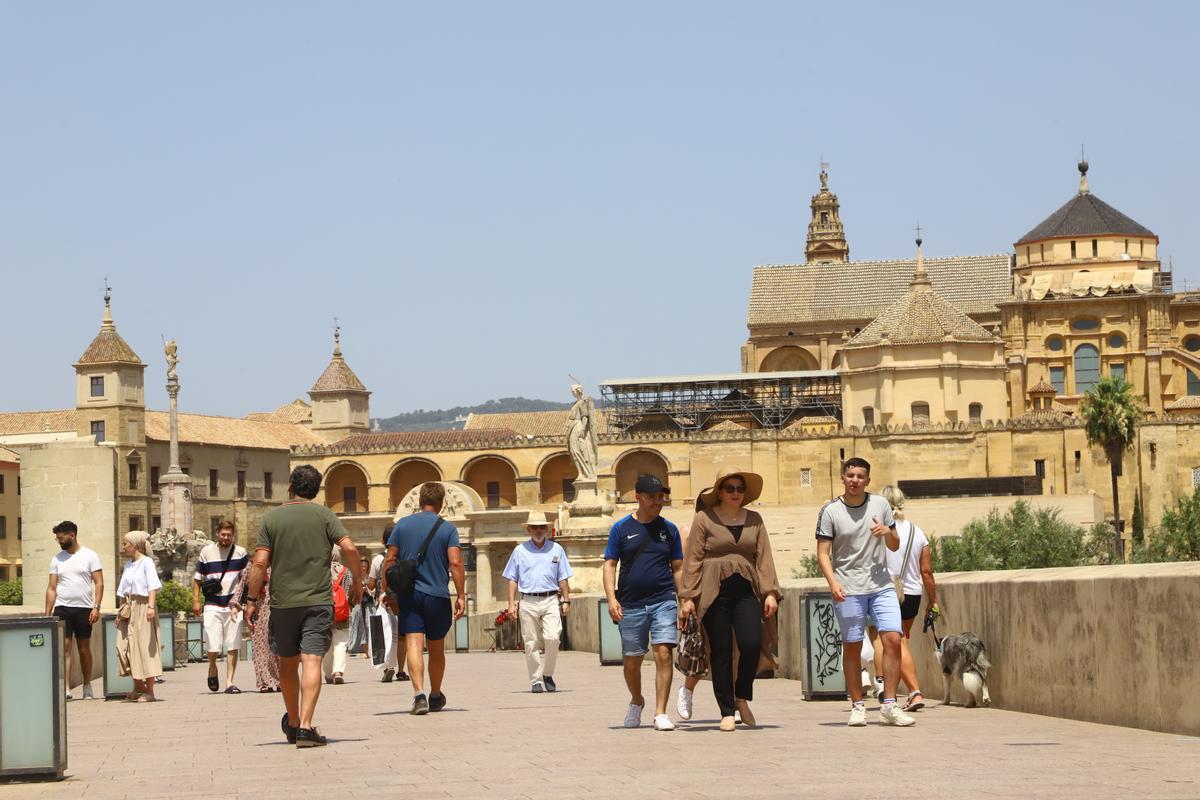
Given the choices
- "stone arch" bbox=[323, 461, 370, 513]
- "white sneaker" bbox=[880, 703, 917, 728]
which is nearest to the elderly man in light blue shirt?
"white sneaker" bbox=[880, 703, 917, 728]

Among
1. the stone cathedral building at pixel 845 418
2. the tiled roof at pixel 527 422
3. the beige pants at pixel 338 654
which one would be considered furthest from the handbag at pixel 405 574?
the tiled roof at pixel 527 422

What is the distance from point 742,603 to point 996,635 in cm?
194

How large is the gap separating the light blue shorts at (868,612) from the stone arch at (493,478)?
81642 mm

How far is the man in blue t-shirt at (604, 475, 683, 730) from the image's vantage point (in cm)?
1193

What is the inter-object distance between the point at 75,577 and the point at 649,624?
5495 millimetres

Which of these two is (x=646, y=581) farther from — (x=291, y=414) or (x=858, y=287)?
(x=291, y=414)

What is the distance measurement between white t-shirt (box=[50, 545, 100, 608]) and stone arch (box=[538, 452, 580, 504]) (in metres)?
76.8

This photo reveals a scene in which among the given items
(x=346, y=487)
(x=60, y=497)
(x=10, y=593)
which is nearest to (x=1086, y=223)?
(x=346, y=487)

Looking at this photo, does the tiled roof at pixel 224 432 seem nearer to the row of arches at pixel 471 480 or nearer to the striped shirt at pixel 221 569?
the row of arches at pixel 471 480

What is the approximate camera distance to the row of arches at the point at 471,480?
305 ft

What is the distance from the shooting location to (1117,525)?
2820 inches

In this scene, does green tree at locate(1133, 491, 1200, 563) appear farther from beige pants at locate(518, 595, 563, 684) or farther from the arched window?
beige pants at locate(518, 595, 563, 684)

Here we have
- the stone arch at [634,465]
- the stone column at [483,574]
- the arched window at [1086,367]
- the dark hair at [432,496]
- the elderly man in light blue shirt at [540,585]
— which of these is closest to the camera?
the dark hair at [432,496]

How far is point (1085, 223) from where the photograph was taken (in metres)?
92.8
